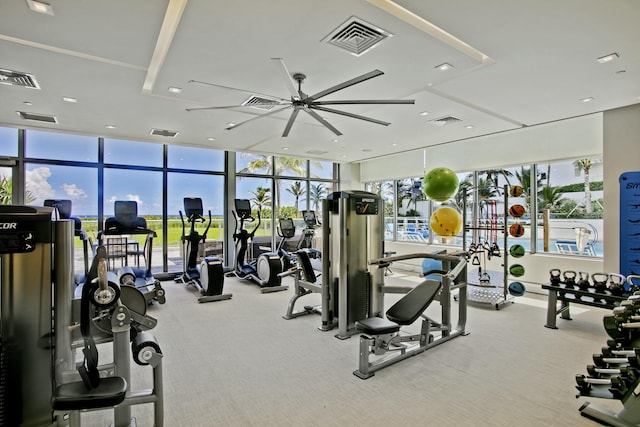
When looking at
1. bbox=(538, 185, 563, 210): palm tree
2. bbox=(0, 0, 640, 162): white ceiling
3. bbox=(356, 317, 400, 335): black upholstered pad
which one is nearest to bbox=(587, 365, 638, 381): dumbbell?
bbox=(356, 317, 400, 335): black upholstered pad

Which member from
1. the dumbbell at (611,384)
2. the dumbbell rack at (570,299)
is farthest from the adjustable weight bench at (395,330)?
the dumbbell rack at (570,299)

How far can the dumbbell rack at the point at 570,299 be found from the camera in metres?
3.90

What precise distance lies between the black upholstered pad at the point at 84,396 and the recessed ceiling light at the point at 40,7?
107 inches

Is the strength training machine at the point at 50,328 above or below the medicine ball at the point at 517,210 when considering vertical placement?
below

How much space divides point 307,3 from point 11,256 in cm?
256

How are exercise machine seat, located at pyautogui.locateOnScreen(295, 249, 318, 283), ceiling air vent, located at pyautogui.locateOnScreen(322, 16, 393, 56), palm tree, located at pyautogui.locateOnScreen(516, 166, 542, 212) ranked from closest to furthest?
1. ceiling air vent, located at pyautogui.locateOnScreen(322, 16, 393, 56)
2. exercise machine seat, located at pyautogui.locateOnScreen(295, 249, 318, 283)
3. palm tree, located at pyautogui.locateOnScreen(516, 166, 542, 212)

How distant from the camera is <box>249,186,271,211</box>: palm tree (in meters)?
8.89

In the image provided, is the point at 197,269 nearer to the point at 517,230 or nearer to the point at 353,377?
the point at 353,377

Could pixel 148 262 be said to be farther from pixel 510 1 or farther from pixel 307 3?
pixel 510 1

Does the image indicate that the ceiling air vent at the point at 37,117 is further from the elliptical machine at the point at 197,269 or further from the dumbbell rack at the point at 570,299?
the dumbbell rack at the point at 570,299

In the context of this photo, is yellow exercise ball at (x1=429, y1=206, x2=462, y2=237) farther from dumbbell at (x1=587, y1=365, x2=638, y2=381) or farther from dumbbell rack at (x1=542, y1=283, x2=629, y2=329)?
dumbbell at (x1=587, y1=365, x2=638, y2=381)

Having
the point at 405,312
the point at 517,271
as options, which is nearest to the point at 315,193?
the point at 517,271

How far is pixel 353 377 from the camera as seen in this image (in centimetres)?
297

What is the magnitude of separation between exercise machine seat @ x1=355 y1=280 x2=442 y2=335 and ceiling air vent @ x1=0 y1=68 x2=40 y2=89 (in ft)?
15.4
